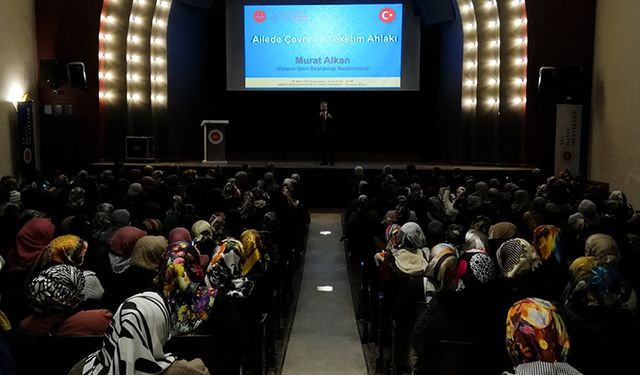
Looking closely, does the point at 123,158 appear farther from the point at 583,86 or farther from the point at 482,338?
the point at 482,338

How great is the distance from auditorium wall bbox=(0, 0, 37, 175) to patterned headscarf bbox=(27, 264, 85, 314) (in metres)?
8.55

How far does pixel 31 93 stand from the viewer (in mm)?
11359

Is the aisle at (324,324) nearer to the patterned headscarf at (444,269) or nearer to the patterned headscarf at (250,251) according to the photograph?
the patterned headscarf at (250,251)

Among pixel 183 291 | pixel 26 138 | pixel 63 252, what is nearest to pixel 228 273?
pixel 183 291

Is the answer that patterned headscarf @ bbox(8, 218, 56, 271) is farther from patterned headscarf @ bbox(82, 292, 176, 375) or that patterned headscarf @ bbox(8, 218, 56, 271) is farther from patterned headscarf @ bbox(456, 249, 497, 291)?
patterned headscarf @ bbox(456, 249, 497, 291)

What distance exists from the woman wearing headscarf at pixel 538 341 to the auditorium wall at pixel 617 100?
27.0 feet

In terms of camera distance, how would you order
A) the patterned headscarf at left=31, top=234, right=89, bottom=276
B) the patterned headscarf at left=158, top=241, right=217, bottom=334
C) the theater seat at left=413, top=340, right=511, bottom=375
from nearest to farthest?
the theater seat at left=413, top=340, right=511, bottom=375 < the patterned headscarf at left=158, top=241, right=217, bottom=334 < the patterned headscarf at left=31, top=234, right=89, bottom=276

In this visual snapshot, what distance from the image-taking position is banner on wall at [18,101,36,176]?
1076 cm

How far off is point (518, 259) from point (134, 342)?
1.95m

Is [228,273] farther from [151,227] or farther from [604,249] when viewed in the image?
[604,249]

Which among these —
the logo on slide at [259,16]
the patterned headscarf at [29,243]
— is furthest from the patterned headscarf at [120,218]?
the logo on slide at [259,16]

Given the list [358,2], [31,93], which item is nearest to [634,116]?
[358,2]

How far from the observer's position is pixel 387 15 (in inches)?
530

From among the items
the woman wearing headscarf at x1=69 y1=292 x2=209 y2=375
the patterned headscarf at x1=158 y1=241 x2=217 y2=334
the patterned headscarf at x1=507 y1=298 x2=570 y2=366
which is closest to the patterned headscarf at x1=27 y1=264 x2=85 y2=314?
the patterned headscarf at x1=158 y1=241 x2=217 y2=334
